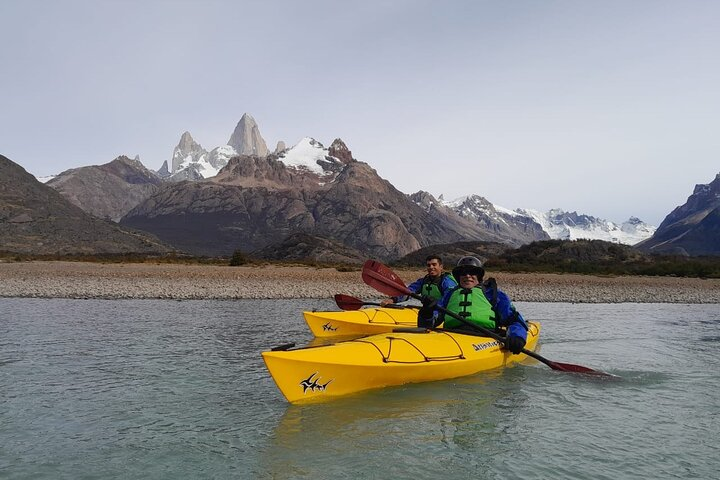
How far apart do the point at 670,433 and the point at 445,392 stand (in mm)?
3472

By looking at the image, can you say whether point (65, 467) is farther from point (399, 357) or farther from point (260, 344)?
point (260, 344)

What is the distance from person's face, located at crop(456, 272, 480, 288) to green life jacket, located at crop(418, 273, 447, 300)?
275 cm

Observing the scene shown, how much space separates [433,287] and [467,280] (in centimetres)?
335

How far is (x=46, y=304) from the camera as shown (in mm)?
22688

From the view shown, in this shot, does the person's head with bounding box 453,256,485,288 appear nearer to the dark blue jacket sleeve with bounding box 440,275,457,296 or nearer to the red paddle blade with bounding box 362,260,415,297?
the red paddle blade with bounding box 362,260,415,297

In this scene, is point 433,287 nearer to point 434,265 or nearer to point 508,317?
point 434,265

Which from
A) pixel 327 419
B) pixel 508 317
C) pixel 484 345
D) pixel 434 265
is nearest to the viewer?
pixel 327 419

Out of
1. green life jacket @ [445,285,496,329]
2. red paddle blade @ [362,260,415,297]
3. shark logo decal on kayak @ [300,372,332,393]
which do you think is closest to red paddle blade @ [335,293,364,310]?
red paddle blade @ [362,260,415,297]

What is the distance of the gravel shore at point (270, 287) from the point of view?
28.0m

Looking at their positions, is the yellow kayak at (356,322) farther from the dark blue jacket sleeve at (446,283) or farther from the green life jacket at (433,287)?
the dark blue jacket sleeve at (446,283)

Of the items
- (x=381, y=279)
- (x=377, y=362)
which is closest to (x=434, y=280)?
(x=381, y=279)

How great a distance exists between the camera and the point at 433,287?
14062 millimetres

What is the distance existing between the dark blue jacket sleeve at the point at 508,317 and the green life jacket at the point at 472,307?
21 centimetres

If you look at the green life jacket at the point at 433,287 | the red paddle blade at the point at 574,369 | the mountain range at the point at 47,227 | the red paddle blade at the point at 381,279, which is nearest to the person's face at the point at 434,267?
the green life jacket at the point at 433,287
